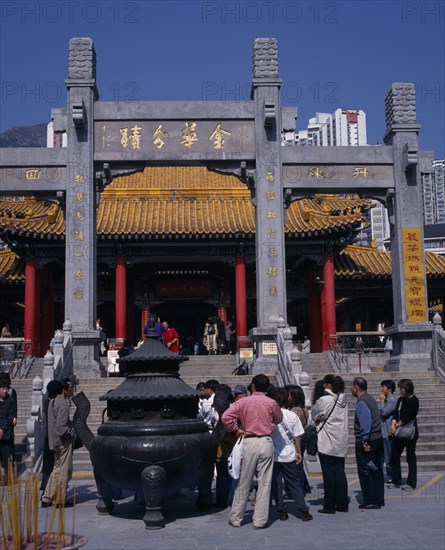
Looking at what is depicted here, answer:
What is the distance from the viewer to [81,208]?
52.7 feet

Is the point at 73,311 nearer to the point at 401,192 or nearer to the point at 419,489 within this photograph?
the point at 401,192

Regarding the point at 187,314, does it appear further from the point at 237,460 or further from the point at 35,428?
the point at 237,460

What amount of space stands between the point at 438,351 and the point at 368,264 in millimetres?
10671

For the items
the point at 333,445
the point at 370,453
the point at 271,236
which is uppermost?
the point at 271,236

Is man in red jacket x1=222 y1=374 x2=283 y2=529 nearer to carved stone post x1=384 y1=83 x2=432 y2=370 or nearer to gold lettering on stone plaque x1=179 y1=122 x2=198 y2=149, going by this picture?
carved stone post x1=384 y1=83 x2=432 y2=370

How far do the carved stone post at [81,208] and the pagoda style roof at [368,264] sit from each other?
10.9 meters

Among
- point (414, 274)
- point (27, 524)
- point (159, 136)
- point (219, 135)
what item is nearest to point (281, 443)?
point (27, 524)

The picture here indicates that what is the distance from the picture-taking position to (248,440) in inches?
279

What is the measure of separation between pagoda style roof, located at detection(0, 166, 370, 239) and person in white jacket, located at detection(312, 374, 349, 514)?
15035 millimetres

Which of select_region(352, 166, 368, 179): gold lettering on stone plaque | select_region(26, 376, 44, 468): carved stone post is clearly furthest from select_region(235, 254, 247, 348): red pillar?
select_region(26, 376, 44, 468): carved stone post

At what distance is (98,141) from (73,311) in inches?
150

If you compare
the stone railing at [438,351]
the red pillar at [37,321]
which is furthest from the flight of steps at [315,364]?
the red pillar at [37,321]

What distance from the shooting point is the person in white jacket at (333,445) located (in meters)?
7.59

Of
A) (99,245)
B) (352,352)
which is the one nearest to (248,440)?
(352,352)
